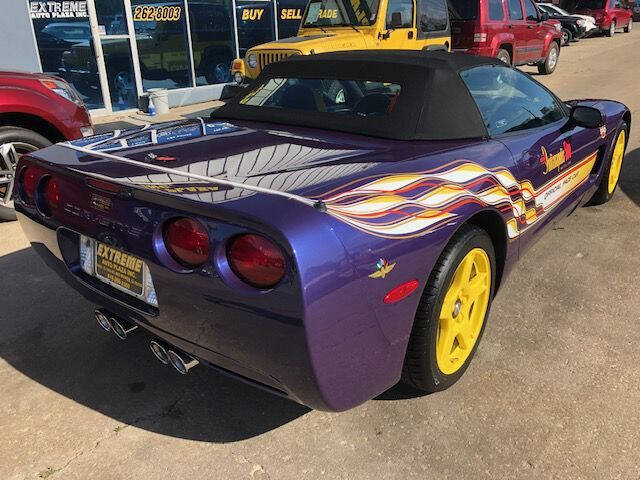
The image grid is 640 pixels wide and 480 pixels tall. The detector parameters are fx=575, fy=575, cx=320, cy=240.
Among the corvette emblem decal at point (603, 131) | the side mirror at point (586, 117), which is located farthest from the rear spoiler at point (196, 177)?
the corvette emblem decal at point (603, 131)

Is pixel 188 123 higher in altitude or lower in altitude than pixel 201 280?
higher

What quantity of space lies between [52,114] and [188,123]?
2236 mm

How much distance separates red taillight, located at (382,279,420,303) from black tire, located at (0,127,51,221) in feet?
13.1

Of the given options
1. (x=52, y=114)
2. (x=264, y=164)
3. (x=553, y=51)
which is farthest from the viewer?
(x=553, y=51)

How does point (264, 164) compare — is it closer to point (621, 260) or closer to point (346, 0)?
point (621, 260)

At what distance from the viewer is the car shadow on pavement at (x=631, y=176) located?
17.1 feet

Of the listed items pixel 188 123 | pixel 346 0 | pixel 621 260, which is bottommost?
pixel 621 260

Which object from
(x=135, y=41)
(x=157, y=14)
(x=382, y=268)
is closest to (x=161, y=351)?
(x=382, y=268)

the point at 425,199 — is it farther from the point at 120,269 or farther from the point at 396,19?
the point at 396,19

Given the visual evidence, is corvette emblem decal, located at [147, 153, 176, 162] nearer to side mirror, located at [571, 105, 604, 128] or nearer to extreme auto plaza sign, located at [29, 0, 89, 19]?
side mirror, located at [571, 105, 604, 128]

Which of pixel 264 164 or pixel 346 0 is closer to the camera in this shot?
pixel 264 164

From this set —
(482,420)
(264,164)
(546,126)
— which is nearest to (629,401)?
(482,420)

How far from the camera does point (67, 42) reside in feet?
29.6

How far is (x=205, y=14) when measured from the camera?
35.6 ft
